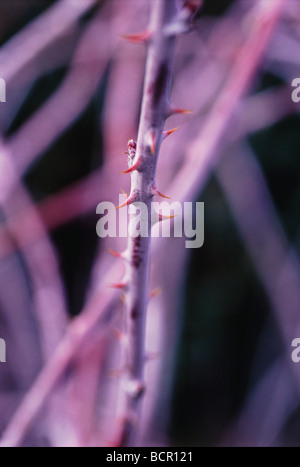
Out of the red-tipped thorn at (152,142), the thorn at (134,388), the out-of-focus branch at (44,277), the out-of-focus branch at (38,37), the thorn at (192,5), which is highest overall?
the out-of-focus branch at (38,37)

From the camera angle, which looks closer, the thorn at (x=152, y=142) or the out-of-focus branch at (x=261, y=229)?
the thorn at (x=152, y=142)

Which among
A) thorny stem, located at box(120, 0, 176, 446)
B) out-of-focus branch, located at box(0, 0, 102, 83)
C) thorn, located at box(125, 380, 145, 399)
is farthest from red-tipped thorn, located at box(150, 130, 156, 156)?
out-of-focus branch, located at box(0, 0, 102, 83)

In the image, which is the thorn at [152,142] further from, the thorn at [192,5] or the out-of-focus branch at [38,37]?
the out-of-focus branch at [38,37]

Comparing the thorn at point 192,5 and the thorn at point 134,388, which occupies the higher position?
the thorn at point 192,5

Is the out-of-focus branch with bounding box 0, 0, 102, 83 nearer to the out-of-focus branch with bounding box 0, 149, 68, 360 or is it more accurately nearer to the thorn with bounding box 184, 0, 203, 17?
the out-of-focus branch with bounding box 0, 149, 68, 360

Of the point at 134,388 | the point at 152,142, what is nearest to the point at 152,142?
the point at 152,142

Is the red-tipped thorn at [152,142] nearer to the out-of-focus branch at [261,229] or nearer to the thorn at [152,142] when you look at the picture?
the thorn at [152,142]

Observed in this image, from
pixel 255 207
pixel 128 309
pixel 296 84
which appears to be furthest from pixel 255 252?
pixel 128 309

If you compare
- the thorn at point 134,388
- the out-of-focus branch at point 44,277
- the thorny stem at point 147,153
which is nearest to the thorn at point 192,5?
the thorny stem at point 147,153
